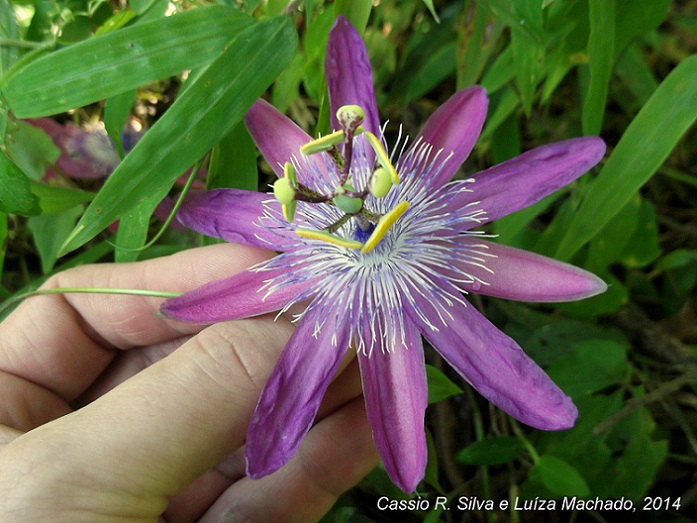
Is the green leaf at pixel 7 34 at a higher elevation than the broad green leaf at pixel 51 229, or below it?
higher

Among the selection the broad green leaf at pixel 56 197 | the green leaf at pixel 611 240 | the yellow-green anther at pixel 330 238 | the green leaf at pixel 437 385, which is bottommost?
the green leaf at pixel 437 385

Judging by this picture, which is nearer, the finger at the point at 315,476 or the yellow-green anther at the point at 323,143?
the yellow-green anther at the point at 323,143

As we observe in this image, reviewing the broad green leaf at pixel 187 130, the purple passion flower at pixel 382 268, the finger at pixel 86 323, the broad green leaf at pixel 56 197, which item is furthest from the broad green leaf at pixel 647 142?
the broad green leaf at pixel 56 197

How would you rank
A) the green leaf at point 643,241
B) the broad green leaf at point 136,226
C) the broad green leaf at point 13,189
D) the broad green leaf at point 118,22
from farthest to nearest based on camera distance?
the green leaf at point 643,241 → the broad green leaf at point 118,22 → the broad green leaf at point 136,226 → the broad green leaf at point 13,189

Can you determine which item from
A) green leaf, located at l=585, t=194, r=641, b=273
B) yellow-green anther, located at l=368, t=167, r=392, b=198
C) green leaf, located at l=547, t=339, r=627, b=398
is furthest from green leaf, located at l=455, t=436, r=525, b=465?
yellow-green anther, located at l=368, t=167, r=392, b=198

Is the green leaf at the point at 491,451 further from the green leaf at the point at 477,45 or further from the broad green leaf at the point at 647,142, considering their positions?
the green leaf at the point at 477,45

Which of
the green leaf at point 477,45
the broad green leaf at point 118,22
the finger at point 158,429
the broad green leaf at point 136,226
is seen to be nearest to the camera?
the finger at point 158,429

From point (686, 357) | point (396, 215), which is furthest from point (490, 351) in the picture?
point (686, 357)
